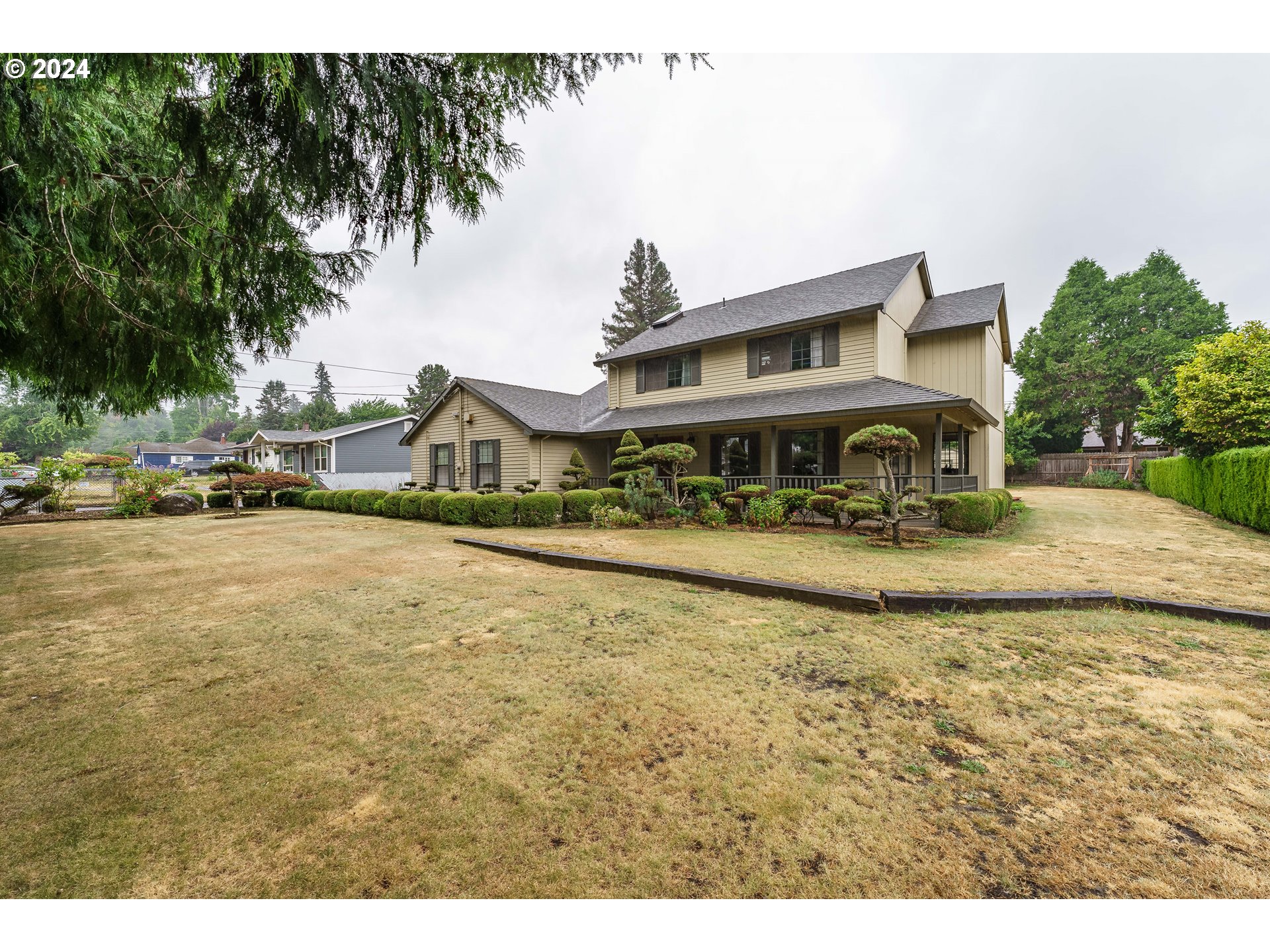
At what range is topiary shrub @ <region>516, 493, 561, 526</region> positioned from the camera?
480 inches

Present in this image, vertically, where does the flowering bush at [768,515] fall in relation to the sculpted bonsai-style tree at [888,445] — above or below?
below

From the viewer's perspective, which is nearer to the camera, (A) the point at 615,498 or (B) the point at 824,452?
(A) the point at 615,498

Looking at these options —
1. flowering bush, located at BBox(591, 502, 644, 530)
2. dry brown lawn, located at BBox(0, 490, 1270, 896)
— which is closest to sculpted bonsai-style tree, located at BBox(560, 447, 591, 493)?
flowering bush, located at BBox(591, 502, 644, 530)

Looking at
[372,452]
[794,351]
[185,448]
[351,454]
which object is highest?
[794,351]

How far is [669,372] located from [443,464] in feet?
29.9

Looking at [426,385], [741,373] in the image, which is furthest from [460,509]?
[426,385]

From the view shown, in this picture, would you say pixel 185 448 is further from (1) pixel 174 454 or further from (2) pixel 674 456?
(2) pixel 674 456

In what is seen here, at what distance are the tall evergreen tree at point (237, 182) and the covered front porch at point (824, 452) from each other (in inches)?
371

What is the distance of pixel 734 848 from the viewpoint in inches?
67.8

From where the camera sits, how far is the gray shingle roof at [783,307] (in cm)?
1262

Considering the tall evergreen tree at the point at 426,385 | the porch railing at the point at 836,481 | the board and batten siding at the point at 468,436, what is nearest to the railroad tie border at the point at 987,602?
the porch railing at the point at 836,481

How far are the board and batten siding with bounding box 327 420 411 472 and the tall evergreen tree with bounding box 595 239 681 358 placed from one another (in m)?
20.6

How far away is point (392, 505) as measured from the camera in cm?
1487

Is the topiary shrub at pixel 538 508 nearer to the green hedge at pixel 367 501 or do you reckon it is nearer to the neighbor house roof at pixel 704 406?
the neighbor house roof at pixel 704 406
